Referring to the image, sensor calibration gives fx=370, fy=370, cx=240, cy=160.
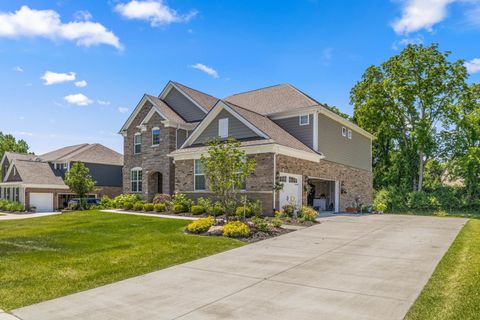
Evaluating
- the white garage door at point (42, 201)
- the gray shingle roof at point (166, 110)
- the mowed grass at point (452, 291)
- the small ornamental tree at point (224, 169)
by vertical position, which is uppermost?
the gray shingle roof at point (166, 110)

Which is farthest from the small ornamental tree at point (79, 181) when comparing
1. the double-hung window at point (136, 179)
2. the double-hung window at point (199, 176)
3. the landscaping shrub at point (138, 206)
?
the double-hung window at point (199, 176)

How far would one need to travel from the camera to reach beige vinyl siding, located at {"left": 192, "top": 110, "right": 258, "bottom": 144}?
→ 20983 mm

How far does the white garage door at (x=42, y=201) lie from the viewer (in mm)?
36750

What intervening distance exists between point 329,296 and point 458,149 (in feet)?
119

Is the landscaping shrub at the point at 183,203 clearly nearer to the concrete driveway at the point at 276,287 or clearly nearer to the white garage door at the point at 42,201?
the concrete driveway at the point at 276,287

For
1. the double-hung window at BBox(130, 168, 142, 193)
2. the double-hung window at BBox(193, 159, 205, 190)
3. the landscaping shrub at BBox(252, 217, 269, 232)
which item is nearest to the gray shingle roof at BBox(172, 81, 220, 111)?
the double-hung window at BBox(193, 159, 205, 190)

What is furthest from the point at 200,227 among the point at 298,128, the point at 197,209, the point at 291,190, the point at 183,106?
the point at 183,106

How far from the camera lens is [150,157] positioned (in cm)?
2752

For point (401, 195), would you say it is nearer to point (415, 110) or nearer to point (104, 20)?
point (415, 110)

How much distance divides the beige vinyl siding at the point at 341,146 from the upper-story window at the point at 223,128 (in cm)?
605

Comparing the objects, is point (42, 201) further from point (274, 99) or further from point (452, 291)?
point (452, 291)

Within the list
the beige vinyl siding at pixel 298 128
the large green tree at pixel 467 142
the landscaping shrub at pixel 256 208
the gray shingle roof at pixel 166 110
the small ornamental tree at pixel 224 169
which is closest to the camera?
the small ornamental tree at pixel 224 169

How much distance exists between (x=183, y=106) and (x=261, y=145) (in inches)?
438

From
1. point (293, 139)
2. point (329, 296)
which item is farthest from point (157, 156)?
point (329, 296)
